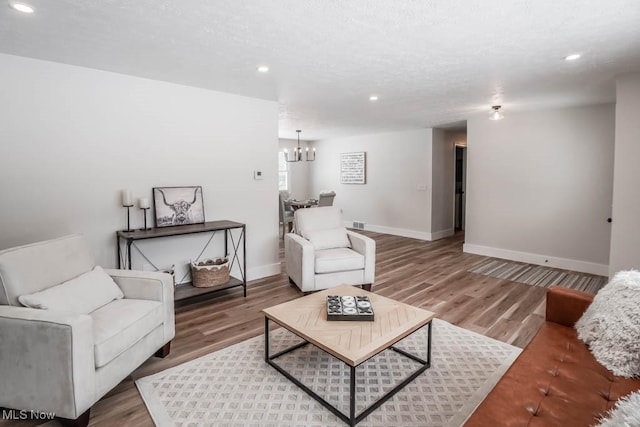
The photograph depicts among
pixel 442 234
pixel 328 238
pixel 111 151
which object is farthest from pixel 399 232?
pixel 111 151

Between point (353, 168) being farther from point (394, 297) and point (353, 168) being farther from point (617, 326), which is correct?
point (617, 326)

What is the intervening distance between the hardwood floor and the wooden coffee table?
708 mm

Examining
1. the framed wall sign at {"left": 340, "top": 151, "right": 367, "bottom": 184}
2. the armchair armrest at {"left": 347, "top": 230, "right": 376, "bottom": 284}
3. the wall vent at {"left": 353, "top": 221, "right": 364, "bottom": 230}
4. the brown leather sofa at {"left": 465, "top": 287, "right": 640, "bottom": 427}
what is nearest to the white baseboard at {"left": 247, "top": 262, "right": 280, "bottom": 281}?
the armchair armrest at {"left": 347, "top": 230, "right": 376, "bottom": 284}

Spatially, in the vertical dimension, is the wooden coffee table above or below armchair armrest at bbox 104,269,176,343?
below

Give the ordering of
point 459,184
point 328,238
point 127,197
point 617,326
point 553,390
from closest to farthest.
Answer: point 553,390, point 617,326, point 127,197, point 328,238, point 459,184

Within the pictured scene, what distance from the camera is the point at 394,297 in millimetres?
3684

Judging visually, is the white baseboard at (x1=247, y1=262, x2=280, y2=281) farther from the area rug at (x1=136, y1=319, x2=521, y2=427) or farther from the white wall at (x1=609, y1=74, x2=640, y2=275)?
the white wall at (x1=609, y1=74, x2=640, y2=275)

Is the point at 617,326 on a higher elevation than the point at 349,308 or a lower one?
higher

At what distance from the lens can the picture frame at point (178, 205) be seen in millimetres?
3479

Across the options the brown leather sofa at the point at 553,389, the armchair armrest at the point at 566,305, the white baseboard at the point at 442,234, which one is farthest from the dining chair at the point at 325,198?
the brown leather sofa at the point at 553,389

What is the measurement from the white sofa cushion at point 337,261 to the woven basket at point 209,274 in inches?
39.0

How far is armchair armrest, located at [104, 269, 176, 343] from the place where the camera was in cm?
238

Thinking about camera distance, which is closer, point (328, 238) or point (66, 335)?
point (66, 335)

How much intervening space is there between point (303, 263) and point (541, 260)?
152 inches
